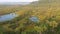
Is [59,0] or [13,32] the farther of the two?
[59,0]

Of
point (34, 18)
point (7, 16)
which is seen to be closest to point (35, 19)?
point (34, 18)

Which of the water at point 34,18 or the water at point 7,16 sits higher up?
the water at point 7,16

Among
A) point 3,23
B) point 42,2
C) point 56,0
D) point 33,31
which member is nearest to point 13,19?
point 3,23

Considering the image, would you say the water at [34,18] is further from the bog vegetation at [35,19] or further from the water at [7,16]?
the water at [7,16]

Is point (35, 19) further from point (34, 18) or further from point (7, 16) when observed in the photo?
point (7, 16)

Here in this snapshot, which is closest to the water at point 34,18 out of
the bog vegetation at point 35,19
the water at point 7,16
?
the bog vegetation at point 35,19

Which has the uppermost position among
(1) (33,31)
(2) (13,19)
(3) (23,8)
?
(3) (23,8)

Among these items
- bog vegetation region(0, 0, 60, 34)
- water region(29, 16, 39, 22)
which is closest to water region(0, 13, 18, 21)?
bog vegetation region(0, 0, 60, 34)

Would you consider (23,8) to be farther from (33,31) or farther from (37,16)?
(33,31)
